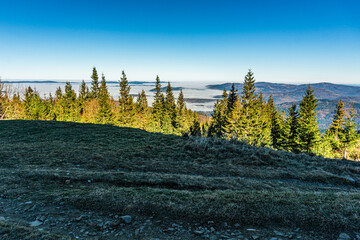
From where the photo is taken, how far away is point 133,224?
4.07 metres

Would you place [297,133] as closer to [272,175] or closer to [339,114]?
[339,114]

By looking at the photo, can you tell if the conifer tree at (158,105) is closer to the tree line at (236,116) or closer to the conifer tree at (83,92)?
the tree line at (236,116)

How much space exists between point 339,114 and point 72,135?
48695 millimetres

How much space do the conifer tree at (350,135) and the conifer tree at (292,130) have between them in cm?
1037

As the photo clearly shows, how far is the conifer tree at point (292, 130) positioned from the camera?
106 feet

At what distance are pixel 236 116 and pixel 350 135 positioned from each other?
2191 cm

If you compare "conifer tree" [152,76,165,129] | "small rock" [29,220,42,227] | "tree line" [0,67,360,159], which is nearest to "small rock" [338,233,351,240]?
"small rock" [29,220,42,227]

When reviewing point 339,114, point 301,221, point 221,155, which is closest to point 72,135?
point 221,155

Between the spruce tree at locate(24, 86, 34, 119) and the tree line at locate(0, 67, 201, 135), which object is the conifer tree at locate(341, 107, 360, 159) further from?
the spruce tree at locate(24, 86, 34, 119)

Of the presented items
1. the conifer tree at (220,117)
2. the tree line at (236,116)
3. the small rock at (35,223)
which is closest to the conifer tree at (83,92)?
the tree line at (236,116)

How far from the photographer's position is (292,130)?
33.7 metres

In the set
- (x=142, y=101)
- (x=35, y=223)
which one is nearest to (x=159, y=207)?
(x=35, y=223)

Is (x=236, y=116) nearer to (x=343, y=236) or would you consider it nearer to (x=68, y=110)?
(x=343, y=236)

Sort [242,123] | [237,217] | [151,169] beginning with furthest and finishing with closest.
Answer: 1. [242,123]
2. [151,169]
3. [237,217]
